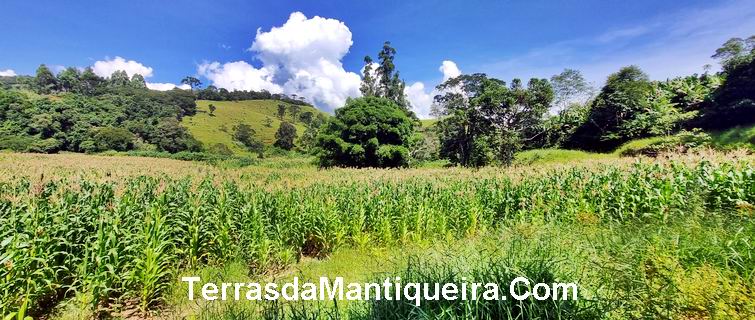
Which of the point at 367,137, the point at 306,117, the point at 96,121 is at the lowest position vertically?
the point at 367,137

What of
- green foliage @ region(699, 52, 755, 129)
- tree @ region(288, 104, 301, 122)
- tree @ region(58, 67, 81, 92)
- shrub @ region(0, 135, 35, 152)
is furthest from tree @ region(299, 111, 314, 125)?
green foliage @ region(699, 52, 755, 129)

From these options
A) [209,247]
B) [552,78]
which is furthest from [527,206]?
[552,78]

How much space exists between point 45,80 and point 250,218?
13902cm

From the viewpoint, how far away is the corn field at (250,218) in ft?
15.3

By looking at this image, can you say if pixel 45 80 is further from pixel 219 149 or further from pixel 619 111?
pixel 619 111

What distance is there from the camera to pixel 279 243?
6973 mm

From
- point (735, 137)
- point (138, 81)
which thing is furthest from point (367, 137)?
point (138, 81)

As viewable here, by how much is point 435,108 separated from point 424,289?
A: 131 ft

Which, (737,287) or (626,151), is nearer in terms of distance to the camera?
(737,287)

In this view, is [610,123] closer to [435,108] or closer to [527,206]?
[435,108]

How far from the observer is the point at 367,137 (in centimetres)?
3422

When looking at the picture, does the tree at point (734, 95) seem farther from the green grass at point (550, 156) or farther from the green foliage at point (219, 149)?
the green foliage at point (219, 149)

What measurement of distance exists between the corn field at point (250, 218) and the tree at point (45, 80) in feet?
427

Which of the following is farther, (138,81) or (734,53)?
(138,81)
